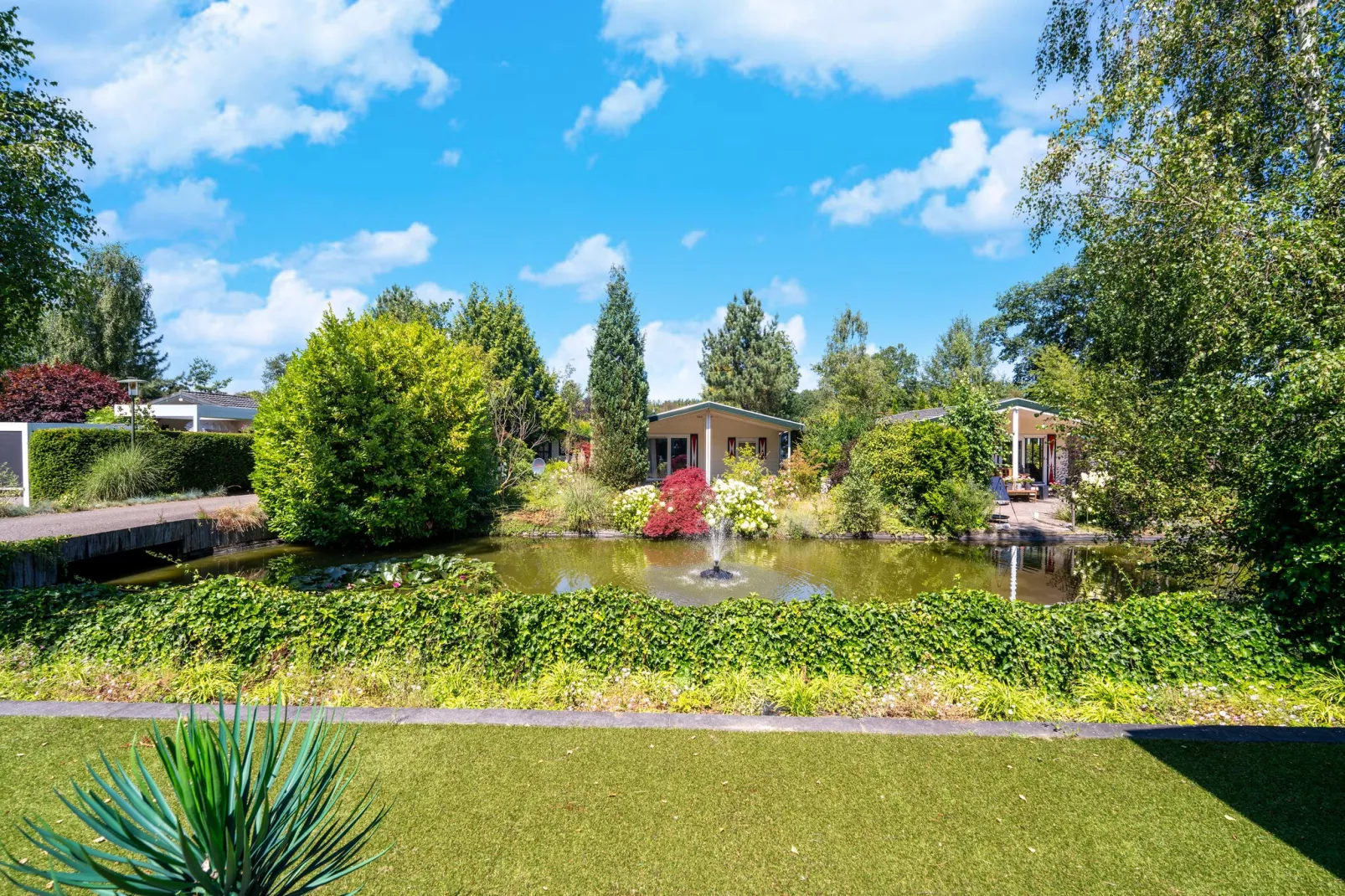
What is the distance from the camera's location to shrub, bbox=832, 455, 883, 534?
1623 cm

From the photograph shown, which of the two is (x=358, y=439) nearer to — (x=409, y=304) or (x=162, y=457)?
(x=162, y=457)

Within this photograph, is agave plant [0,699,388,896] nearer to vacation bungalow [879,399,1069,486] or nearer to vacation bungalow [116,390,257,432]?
vacation bungalow [879,399,1069,486]

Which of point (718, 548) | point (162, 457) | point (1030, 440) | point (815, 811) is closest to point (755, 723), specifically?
point (815, 811)

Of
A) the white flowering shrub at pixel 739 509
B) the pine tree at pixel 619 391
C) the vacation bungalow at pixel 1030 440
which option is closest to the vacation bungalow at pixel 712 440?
the pine tree at pixel 619 391

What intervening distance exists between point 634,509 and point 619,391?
571cm

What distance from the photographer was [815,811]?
3471mm

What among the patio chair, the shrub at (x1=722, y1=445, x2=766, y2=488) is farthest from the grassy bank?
the shrub at (x1=722, y1=445, x2=766, y2=488)

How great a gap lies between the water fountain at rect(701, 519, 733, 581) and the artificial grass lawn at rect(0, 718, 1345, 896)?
735 centimetres

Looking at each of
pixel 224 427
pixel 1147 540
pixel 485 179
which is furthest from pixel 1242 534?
pixel 224 427

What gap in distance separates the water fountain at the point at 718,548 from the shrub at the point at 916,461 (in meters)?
4.55

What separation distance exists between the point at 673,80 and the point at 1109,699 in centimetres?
1262

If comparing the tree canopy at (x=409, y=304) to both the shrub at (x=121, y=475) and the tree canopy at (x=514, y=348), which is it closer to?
the tree canopy at (x=514, y=348)

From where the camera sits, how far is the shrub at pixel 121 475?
16.0m

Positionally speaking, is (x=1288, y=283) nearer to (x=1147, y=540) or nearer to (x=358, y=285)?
(x=1147, y=540)
